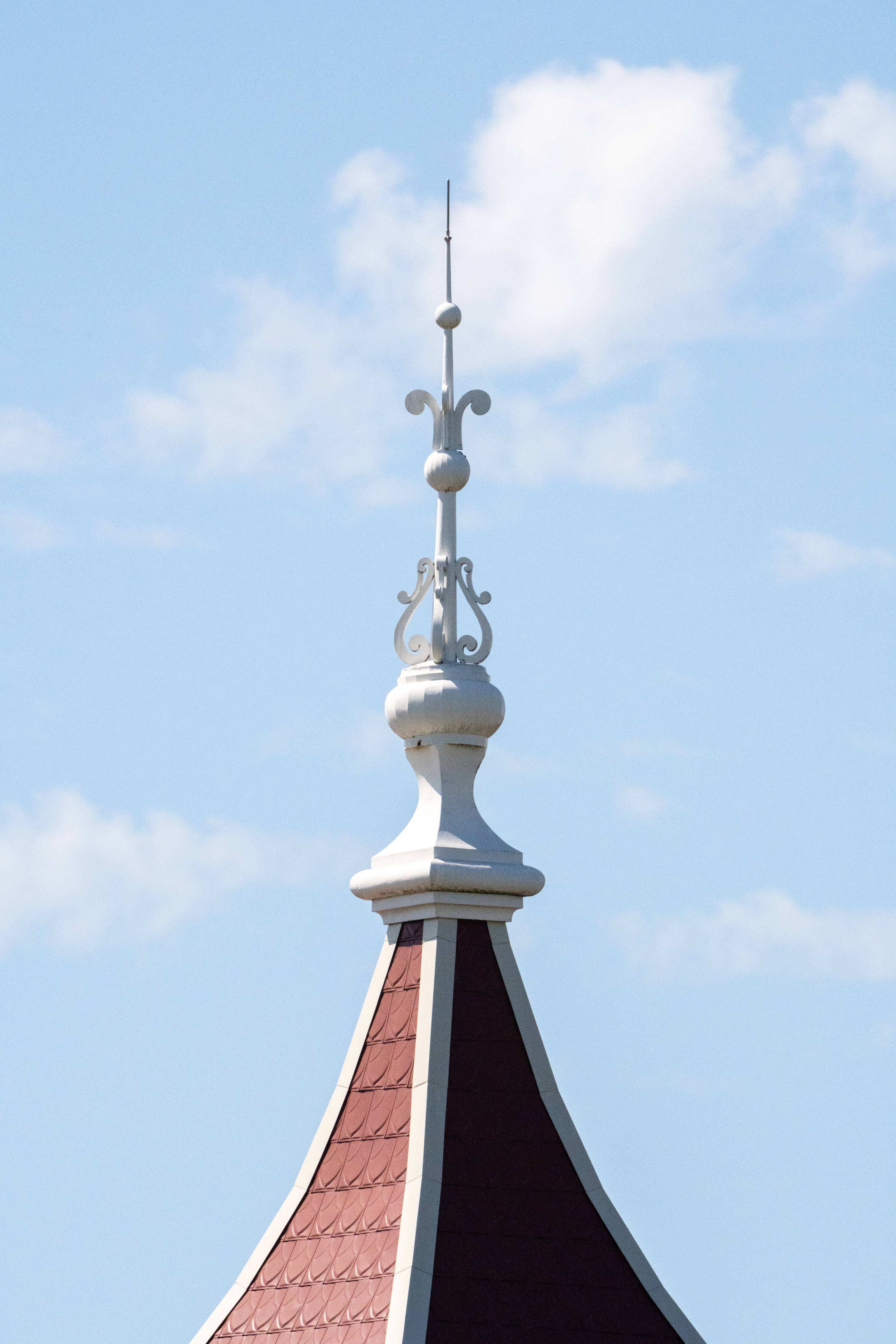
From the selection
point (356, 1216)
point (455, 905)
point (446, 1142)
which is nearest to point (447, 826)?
point (455, 905)

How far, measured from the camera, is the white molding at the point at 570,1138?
19.2 meters

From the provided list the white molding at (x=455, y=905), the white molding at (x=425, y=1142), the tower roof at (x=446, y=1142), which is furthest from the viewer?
the white molding at (x=455, y=905)

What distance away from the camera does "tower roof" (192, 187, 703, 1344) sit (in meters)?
18.6

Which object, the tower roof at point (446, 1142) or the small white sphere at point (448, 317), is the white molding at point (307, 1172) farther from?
the small white sphere at point (448, 317)

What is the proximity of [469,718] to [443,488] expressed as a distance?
71.0 inches

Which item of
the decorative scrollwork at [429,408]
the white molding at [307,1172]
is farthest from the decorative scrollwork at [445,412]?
the white molding at [307,1172]

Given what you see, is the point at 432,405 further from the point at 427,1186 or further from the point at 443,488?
the point at 427,1186

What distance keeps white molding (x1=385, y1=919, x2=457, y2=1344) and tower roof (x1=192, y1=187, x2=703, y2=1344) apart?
14 mm

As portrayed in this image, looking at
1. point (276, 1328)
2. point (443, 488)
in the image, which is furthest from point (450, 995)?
point (443, 488)

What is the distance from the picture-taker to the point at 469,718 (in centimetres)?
2031

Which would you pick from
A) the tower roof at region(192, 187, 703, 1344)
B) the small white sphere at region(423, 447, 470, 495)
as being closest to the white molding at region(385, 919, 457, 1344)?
the tower roof at region(192, 187, 703, 1344)

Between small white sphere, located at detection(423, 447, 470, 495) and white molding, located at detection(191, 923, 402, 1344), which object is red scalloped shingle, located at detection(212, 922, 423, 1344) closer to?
white molding, located at detection(191, 923, 402, 1344)

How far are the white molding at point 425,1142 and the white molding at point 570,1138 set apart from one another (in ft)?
1.37

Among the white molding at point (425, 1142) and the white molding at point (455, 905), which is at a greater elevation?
the white molding at point (455, 905)
